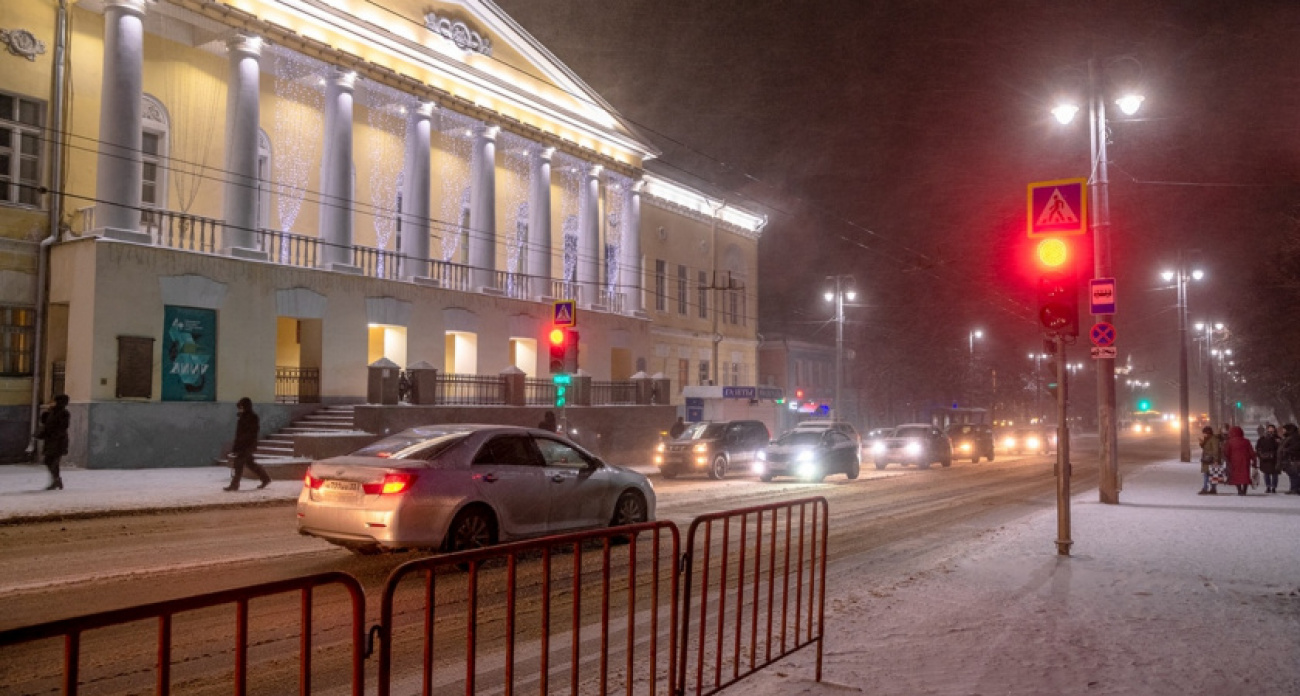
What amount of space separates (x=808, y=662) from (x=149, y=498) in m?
14.3

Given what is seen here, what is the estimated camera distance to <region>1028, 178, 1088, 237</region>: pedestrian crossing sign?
38.5 ft

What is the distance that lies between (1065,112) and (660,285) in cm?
3023

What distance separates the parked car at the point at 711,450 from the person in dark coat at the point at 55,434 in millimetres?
14716

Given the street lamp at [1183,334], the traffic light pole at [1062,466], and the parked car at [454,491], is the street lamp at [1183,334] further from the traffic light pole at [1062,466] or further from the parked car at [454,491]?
the parked car at [454,491]

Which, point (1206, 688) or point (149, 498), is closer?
point (1206, 688)

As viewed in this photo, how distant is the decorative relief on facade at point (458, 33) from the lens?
105 ft

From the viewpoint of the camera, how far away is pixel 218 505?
16.5 meters

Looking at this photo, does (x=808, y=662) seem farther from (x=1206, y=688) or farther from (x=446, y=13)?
(x=446, y=13)

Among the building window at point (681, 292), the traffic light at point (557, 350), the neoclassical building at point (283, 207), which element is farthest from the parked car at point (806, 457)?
the building window at point (681, 292)

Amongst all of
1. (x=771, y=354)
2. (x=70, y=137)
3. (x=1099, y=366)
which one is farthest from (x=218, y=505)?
(x=771, y=354)

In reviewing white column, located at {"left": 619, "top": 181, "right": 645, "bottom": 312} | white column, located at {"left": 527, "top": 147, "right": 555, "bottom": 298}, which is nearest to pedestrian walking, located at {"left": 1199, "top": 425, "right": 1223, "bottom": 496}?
white column, located at {"left": 527, "top": 147, "right": 555, "bottom": 298}

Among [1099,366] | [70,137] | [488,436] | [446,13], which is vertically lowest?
[488,436]

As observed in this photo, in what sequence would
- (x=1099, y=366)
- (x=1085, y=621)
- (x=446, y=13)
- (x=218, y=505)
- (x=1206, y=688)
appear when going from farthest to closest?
(x=446, y=13), (x=1099, y=366), (x=218, y=505), (x=1085, y=621), (x=1206, y=688)

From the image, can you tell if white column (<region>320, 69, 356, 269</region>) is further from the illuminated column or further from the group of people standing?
the group of people standing
